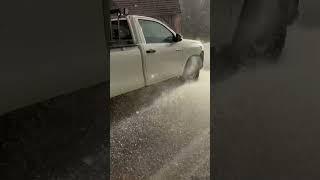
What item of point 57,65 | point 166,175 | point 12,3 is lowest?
point 166,175

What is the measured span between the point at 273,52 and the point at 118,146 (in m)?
1.30

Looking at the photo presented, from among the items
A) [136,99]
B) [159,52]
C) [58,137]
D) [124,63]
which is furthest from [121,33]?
[58,137]

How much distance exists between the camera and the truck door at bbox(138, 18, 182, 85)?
3062 millimetres

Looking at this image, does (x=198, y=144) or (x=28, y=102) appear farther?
(x=198, y=144)

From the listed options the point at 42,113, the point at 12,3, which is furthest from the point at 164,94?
the point at 12,3

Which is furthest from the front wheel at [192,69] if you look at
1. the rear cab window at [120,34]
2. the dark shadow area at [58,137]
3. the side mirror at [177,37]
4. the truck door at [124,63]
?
the dark shadow area at [58,137]

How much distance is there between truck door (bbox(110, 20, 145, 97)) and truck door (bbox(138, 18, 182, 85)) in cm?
9

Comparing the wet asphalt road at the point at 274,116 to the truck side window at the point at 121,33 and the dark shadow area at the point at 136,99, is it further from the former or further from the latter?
the truck side window at the point at 121,33

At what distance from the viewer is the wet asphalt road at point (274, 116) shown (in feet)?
7.64

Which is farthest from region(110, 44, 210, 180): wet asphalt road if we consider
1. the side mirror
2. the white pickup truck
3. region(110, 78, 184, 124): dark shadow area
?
the side mirror

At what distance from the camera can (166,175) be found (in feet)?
9.46

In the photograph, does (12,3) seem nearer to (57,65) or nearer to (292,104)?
(57,65)

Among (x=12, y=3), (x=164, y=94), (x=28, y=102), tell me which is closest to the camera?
(x=12, y=3)

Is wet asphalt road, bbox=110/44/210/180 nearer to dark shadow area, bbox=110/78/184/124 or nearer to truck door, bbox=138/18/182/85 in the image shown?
dark shadow area, bbox=110/78/184/124
